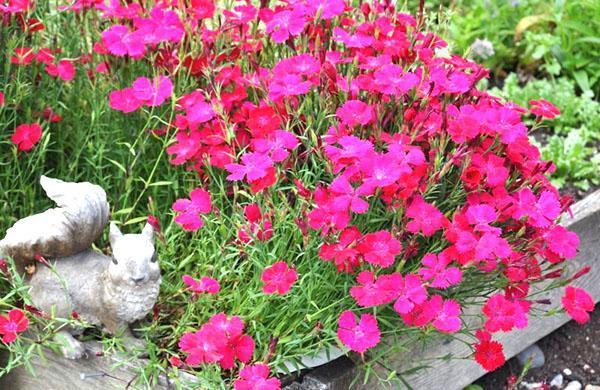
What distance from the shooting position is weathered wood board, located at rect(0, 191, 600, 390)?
2.36 m

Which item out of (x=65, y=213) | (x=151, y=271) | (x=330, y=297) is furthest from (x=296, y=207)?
(x=65, y=213)

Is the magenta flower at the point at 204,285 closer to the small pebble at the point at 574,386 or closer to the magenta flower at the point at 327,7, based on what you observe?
the magenta flower at the point at 327,7

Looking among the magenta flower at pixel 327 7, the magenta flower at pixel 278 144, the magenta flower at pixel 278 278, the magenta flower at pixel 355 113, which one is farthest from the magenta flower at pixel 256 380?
the magenta flower at pixel 327 7

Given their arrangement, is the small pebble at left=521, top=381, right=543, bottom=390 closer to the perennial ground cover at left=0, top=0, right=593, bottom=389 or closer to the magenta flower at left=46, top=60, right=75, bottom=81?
the perennial ground cover at left=0, top=0, right=593, bottom=389

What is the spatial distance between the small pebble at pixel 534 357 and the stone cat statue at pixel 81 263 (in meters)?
1.49

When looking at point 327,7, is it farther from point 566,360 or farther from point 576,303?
point 566,360

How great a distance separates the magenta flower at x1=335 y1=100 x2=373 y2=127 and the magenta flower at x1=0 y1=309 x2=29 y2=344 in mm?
862

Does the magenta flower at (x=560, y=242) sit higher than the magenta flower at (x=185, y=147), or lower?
lower

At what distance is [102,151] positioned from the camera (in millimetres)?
2688

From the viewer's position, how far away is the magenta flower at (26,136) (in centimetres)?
259

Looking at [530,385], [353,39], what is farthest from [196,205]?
[530,385]

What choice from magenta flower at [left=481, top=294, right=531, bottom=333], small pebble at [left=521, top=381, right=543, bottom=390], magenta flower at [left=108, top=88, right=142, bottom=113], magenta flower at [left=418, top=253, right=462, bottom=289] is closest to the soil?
small pebble at [left=521, top=381, right=543, bottom=390]

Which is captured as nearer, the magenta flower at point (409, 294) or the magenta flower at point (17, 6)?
the magenta flower at point (409, 294)

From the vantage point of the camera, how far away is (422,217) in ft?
7.06
